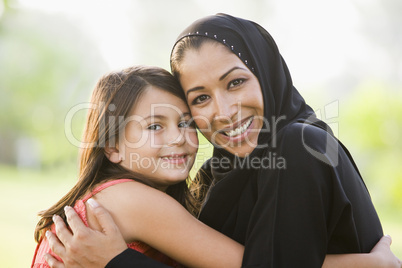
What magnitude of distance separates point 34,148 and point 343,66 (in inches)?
546

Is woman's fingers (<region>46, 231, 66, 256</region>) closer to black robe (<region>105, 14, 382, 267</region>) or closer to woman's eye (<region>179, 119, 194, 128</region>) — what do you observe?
black robe (<region>105, 14, 382, 267</region>)

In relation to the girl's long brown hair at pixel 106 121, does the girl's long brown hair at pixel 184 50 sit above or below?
above

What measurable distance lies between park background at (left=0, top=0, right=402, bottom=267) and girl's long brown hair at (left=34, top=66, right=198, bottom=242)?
36.1 ft

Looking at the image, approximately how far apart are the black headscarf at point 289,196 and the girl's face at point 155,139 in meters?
0.24

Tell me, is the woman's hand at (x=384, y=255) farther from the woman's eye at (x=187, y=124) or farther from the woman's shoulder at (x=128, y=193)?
the woman's eye at (x=187, y=124)

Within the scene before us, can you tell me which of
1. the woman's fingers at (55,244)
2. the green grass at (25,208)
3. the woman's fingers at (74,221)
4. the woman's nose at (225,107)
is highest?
the woman's nose at (225,107)

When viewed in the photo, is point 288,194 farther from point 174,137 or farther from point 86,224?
point 86,224

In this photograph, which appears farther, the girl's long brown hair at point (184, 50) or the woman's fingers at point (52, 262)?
the girl's long brown hair at point (184, 50)

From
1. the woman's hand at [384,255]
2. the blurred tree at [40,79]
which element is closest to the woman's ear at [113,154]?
the woman's hand at [384,255]

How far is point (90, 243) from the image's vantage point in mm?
1715

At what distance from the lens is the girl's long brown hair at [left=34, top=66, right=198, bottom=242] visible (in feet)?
6.66

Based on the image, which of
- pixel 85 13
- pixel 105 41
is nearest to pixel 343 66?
pixel 105 41

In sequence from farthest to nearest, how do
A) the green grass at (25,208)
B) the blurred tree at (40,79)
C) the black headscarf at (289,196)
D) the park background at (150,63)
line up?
the blurred tree at (40,79), the park background at (150,63), the green grass at (25,208), the black headscarf at (289,196)

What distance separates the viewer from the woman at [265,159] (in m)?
1.64
